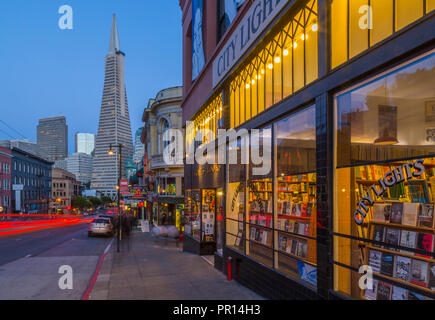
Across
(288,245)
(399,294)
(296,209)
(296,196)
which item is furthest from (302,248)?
(399,294)

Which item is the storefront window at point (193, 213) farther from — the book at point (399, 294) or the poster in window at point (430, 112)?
the poster in window at point (430, 112)

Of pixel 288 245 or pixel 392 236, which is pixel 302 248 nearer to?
pixel 288 245

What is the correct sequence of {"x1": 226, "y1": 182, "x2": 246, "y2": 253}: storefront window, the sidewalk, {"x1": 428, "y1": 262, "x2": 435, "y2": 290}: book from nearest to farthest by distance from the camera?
{"x1": 428, "y1": 262, "x2": 435, "y2": 290}: book
the sidewalk
{"x1": 226, "y1": 182, "x2": 246, "y2": 253}: storefront window

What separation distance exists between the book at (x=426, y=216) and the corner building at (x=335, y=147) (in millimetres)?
14

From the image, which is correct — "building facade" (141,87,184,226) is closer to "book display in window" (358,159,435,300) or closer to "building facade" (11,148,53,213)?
"book display in window" (358,159,435,300)

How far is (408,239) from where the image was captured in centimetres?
488

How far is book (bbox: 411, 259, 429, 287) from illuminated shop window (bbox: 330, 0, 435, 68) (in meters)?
3.33

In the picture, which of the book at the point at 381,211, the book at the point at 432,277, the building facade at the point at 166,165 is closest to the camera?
the book at the point at 432,277

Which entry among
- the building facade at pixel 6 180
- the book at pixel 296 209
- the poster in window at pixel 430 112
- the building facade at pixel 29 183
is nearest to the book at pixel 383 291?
the poster in window at pixel 430 112

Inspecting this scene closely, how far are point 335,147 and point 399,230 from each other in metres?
1.89

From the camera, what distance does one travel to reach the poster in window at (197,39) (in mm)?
16234

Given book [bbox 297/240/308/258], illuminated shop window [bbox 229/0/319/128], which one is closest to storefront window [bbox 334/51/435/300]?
book [bbox 297/240/308/258]

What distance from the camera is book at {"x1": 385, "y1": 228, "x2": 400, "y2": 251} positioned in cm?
506
